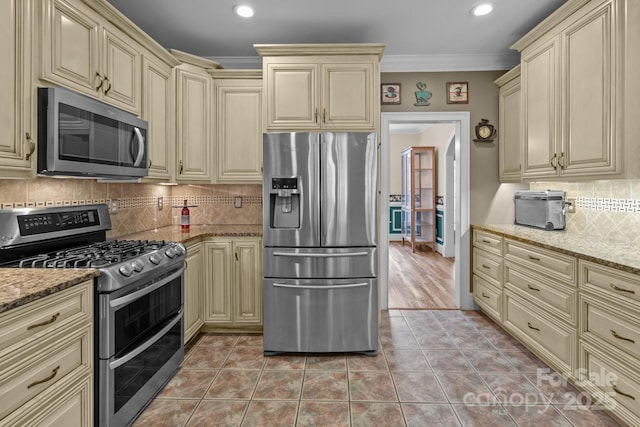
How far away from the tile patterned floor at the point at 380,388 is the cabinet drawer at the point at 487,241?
0.74 m

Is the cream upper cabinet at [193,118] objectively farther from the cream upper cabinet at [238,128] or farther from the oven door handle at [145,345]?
the oven door handle at [145,345]

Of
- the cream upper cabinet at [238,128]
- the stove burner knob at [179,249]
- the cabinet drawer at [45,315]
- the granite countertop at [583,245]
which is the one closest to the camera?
the cabinet drawer at [45,315]

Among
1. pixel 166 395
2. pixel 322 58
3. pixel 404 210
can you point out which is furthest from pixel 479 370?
pixel 404 210

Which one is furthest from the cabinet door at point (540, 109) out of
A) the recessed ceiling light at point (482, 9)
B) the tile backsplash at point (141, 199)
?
the tile backsplash at point (141, 199)

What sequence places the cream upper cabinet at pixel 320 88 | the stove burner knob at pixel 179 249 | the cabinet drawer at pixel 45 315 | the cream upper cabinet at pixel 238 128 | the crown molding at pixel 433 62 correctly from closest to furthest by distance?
the cabinet drawer at pixel 45 315 < the stove burner knob at pixel 179 249 < the cream upper cabinet at pixel 320 88 < the cream upper cabinet at pixel 238 128 < the crown molding at pixel 433 62

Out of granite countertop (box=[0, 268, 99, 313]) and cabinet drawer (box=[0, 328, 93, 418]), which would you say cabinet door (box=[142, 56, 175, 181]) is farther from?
cabinet drawer (box=[0, 328, 93, 418])

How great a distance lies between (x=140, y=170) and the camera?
8.38 ft

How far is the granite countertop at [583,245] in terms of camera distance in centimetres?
194

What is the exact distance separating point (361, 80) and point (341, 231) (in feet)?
4.09

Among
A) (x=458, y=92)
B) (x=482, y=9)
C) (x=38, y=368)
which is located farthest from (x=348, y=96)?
(x=38, y=368)

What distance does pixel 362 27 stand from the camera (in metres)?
3.14

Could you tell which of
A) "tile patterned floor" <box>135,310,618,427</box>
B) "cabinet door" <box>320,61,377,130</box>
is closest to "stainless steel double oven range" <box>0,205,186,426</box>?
"tile patterned floor" <box>135,310,618,427</box>

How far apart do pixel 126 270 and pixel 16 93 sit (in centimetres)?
91

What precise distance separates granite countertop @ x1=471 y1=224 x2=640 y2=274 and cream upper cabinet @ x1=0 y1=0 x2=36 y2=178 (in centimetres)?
287
